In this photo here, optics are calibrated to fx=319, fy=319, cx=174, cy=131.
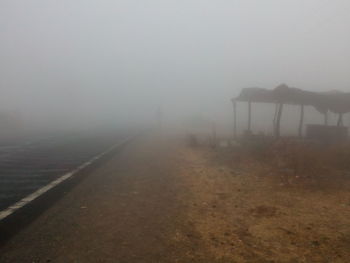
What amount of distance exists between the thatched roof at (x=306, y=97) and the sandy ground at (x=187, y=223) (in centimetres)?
883

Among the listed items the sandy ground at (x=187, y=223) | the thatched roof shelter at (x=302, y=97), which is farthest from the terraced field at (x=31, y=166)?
the thatched roof shelter at (x=302, y=97)

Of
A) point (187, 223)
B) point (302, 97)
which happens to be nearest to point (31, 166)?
point (187, 223)

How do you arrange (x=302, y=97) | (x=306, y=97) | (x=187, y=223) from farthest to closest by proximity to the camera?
1. (x=306, y=97)
2. (x=302, y=97)
3. (x=187, y=223)

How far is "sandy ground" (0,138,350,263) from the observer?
4.87 meters

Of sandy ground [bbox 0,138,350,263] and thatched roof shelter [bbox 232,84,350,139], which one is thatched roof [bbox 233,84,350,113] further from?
sandy ground [bbox 0,138,350,263]

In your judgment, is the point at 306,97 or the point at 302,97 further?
the point at 306,97

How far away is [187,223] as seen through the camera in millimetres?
6242

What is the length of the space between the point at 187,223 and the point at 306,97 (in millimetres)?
14883

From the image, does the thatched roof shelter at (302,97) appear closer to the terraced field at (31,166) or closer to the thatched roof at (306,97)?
the thatched roof at (306,97)

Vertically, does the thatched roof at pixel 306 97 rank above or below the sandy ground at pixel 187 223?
above

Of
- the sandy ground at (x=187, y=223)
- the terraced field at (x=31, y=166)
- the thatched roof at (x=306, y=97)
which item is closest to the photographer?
the sandy ground at (x=187, y=223)

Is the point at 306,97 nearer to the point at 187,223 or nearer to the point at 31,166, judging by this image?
the point at 187,223

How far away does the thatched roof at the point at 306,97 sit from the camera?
688 inches

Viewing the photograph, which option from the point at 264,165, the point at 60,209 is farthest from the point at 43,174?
the point at 264,165
